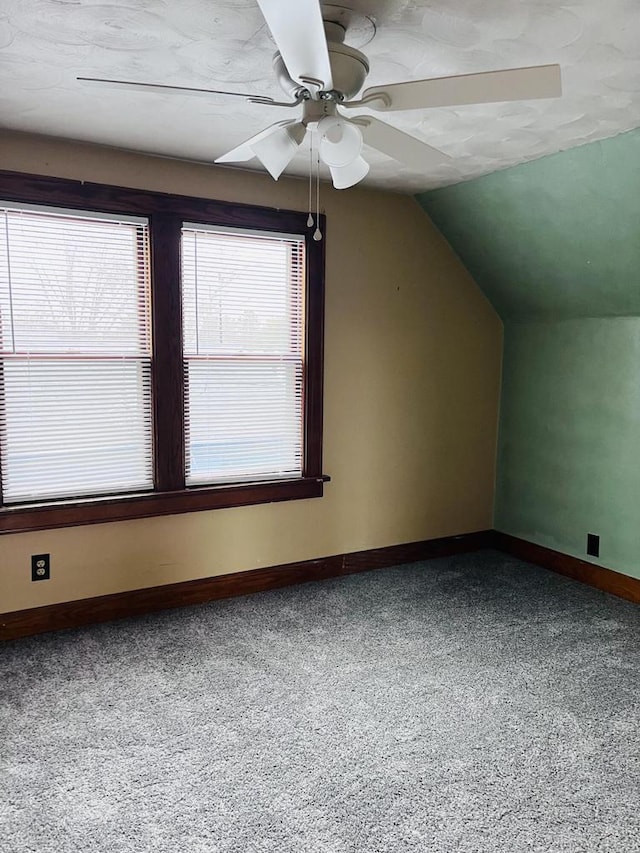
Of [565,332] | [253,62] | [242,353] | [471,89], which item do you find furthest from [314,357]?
→ [471,89]

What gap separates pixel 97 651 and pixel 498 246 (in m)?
3.18

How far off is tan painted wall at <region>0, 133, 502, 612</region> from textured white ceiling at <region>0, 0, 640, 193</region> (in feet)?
1.65

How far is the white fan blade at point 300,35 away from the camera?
139cm

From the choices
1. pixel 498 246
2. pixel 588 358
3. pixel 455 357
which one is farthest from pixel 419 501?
pixel 498 246

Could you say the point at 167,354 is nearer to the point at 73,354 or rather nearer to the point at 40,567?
the point at 73,354

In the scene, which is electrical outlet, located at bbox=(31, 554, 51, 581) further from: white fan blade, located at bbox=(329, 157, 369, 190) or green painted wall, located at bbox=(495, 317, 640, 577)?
green painted wall, located at bbox=(495, 317, 640, 577)

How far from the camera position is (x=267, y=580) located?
150 inches

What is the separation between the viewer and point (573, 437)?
13.4 ft

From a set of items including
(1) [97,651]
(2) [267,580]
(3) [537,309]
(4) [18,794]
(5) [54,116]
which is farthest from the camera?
(3) [537,309]

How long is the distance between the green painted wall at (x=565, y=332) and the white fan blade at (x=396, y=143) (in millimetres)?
1231

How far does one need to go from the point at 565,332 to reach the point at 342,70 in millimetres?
2717

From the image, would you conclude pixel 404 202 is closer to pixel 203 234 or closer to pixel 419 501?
pixel 203 234

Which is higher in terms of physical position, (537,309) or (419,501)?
(537,309)

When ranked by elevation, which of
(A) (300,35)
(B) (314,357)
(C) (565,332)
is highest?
(A) (300,35)
